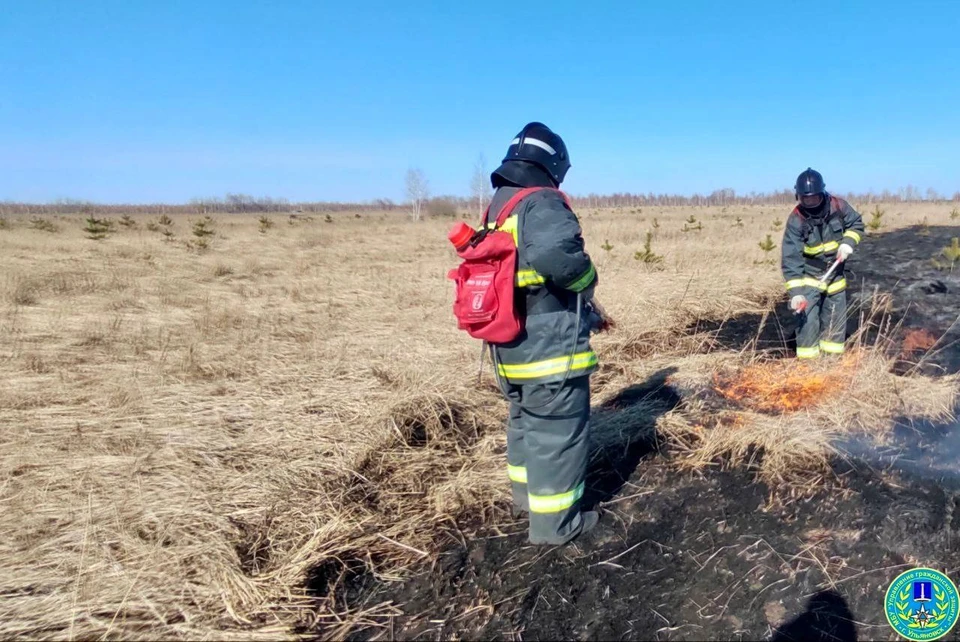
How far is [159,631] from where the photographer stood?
7.07ft

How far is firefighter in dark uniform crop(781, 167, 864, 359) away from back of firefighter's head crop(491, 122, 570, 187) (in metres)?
3.28

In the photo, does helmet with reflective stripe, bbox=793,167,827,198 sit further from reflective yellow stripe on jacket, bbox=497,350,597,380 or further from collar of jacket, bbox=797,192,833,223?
reflective yellow stripe on jacket, bbox=497,350,597,380

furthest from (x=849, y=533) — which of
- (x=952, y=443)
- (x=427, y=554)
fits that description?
(x=427, y=554)

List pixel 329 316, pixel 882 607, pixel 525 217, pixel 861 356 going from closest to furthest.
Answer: pixel 882 607 < pixel 525 217 < pixel 861 356 < pixel 329 316

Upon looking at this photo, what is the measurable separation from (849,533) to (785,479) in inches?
18.8

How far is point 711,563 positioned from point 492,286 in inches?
61.2

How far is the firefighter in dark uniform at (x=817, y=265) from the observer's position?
4.94 m

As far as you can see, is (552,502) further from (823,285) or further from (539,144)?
(823,285)

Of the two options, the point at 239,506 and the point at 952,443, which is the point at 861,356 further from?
the point at 239,506

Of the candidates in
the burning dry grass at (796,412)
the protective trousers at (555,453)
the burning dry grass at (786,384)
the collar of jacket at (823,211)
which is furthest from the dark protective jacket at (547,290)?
the collar of jacket at (823,211)

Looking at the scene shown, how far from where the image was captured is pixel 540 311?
256 centimetres

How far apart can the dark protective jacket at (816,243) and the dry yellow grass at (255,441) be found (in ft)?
3.03

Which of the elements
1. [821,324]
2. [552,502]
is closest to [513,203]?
[552,502]

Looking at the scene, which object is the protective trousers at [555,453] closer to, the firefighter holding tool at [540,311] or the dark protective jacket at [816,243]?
the firefighter holding tool at [540,311]
